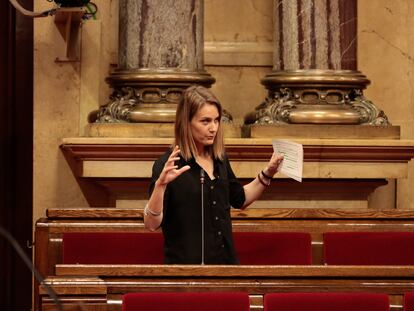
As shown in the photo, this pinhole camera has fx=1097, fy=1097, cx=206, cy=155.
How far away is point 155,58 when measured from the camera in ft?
21.8

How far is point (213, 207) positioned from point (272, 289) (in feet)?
2.33

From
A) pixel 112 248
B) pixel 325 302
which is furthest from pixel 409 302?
→ pixel 112 248

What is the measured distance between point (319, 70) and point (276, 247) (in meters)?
1.66

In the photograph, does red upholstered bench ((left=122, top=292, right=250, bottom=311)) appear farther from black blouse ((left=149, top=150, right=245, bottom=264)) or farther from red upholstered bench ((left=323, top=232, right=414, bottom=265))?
red upholstered bench ((left=323, top=232, right=414, bottom=265))

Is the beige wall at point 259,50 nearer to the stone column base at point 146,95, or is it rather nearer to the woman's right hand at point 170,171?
the stone column base at point 146,95

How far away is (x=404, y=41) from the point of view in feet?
24.1

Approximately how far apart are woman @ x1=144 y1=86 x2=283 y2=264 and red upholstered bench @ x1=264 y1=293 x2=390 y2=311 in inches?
33.1

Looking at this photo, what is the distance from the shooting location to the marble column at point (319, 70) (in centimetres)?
666
